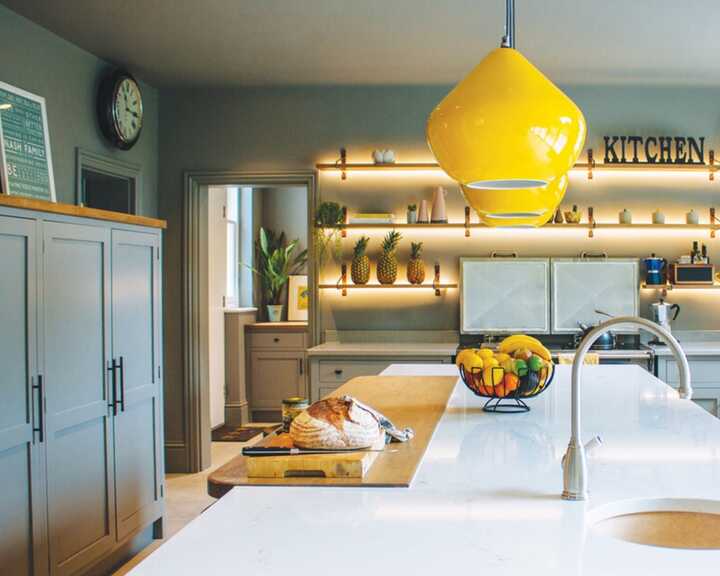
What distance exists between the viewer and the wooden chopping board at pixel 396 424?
5.56 feet

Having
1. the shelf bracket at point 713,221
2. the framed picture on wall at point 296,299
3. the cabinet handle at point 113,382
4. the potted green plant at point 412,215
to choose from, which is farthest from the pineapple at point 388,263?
the cabinet handle at point 113,382

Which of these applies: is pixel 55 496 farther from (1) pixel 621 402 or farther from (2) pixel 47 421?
(1) pixel 621 402

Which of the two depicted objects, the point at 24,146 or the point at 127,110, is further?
the point at 127,110

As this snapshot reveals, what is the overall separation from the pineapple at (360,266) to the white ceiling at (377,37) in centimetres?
114

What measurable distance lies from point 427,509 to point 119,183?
4.41m

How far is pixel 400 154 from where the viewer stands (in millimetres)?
5750

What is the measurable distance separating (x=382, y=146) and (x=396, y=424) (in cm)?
369

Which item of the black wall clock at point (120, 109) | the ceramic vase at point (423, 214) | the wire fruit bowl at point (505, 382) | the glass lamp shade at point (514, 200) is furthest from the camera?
the ceramic vase at point (423, 214)

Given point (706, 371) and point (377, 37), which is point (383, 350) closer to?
point (377, 37)

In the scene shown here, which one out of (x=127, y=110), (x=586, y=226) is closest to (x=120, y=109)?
(x=127, y=110)

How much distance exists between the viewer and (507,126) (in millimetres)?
1529

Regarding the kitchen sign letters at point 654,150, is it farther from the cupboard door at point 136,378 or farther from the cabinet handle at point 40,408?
the cabinet handle at point 40,408

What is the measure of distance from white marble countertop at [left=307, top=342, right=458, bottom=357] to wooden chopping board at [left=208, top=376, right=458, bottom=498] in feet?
5.69

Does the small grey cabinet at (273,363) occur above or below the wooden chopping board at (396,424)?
below
